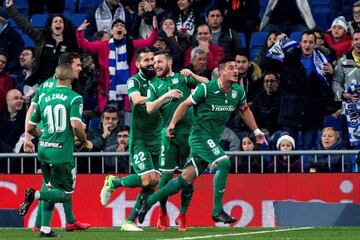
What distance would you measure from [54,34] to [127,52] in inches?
48.3

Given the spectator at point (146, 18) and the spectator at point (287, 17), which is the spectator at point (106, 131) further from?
the spectator at point (287, 17)

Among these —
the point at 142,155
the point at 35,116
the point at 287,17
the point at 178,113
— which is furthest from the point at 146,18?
the point at 35,116

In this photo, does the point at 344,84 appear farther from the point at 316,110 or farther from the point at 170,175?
the point at 170,175

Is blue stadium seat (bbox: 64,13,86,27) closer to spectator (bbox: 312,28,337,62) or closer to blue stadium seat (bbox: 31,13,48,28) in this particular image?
blue stadium seat (bbox: 31,13,48,28)

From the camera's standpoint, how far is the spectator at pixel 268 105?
75.3 ft

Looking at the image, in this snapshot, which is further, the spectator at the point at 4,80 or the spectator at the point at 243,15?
the spectator at the point at 243,15

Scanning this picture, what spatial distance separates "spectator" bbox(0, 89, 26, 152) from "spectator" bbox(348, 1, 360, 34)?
213 inches

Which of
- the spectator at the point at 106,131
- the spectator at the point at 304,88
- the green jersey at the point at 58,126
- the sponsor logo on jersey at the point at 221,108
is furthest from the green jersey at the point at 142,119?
the spectator at the point at 304,88

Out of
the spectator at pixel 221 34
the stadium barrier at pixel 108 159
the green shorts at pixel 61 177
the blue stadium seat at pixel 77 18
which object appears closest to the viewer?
the green shorts at pixel 61 177

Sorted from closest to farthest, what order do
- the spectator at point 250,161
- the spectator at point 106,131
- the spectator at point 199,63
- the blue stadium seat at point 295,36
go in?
the spectator at point 250,161
the spectator at point 106,131
the spectator at point 199,63
the blue stadium seat at point 295,36

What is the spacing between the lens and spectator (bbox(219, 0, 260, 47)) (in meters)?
25.1

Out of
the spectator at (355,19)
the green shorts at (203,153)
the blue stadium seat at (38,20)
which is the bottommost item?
the green shorts at (203,153)

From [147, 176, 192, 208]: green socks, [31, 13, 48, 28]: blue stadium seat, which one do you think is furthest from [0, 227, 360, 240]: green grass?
[31, 13, 48, 28]: blue stadium seat

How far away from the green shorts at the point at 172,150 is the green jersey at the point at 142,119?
0.24 metres
